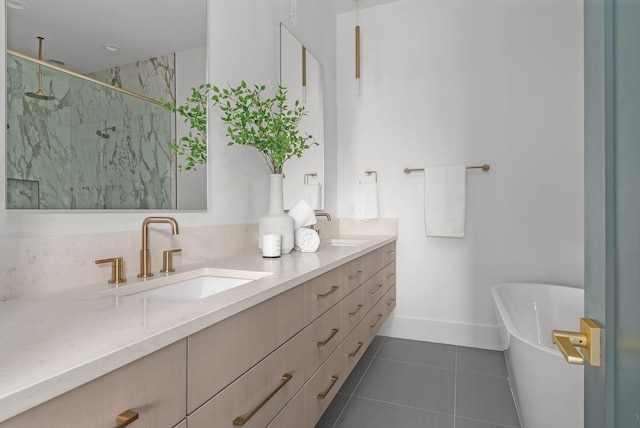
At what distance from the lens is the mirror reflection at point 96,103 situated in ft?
2.94

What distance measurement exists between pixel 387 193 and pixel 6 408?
278cm

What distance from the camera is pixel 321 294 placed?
4.47ft

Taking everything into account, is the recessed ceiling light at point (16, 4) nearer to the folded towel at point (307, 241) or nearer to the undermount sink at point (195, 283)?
the undermount sink at point (195, 283)

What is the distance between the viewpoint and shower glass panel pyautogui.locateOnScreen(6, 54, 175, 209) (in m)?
0.88

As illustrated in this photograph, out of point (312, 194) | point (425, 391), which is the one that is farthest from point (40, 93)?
point (425, 391)

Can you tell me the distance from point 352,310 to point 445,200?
1.37m

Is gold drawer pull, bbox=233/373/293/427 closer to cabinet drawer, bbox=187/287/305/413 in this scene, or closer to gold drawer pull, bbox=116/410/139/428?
cabinet drawer, bbox=187/287/305/413

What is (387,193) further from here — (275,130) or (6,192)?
(6,192)

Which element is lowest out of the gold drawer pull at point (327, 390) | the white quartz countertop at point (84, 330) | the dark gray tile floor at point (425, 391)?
the dark gray tile floor at point (425, 391)

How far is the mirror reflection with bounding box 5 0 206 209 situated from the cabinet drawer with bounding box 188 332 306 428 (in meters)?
0.68

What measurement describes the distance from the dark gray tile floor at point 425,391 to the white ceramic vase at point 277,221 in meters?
0.91

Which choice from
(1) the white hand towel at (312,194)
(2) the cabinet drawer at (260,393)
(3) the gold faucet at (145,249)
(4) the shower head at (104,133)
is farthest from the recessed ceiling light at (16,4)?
(1) the white hand towel at (312,194)

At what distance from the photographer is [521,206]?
2623 mm

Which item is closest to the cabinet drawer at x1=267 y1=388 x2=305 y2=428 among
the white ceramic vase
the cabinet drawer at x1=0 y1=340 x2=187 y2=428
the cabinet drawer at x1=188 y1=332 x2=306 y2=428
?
the cabinet drawer at x1=188 y1=332 x2=306 y2=428
